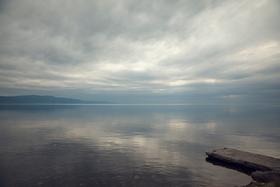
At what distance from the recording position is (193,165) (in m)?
37.6

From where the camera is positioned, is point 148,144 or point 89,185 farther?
point 148,144

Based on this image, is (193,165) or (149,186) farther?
(193,165)

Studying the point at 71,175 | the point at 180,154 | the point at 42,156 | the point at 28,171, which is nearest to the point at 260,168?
the point at 180,154

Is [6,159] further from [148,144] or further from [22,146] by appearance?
[148,144]

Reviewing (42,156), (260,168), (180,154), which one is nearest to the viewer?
(260,168)

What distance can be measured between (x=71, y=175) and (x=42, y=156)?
48.3 ft

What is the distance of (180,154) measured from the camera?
148 ft

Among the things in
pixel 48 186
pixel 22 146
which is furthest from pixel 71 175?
pixel 22 146

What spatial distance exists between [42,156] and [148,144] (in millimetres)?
29276

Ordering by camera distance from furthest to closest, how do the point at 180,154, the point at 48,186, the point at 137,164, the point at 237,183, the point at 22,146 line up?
the point at 22,146 < the point at 180,154 < the point at 137,164 < the point at 237,183 < the point at 48,186

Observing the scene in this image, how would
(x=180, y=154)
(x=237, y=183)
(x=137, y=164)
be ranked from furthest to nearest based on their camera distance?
(x=180, y=154) < (x=137, y=164) < (x=237, y=183)

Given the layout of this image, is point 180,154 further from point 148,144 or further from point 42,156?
point 42,156

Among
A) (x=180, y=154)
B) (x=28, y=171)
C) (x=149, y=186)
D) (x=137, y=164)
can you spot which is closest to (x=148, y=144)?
(x=180, y=154)

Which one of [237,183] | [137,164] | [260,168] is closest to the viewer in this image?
[237,183]
